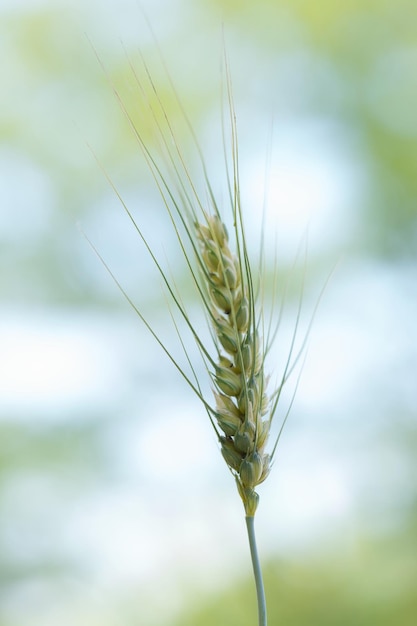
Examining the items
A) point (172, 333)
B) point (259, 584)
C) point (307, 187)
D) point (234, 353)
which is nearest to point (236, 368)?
point (234, 353)

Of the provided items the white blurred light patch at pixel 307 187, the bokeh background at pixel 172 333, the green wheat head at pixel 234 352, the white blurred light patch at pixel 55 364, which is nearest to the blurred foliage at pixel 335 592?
the bokeh background at pixel 172 333

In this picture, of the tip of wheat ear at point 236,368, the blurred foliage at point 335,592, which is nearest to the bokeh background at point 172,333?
the blurred foliage at point 335,592

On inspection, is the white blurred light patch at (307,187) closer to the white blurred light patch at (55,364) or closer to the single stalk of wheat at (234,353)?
the white blurred light patch at (55,364)

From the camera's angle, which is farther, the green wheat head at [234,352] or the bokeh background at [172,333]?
the bokeh background at [172,333]

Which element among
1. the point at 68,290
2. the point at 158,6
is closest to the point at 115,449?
the point at 68,290

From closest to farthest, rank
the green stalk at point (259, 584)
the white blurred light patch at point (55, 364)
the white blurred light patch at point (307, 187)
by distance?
the green stalk at point (259, 584) → the white blurred light patch at point (307, 187) → the white blurred light patch at point (55, 364)

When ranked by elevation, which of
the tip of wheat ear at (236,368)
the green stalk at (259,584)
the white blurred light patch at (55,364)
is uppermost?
the white blurred light patch at (55,364)

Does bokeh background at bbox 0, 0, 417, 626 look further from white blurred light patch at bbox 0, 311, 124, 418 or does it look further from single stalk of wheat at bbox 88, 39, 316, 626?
single stalk of wheat at bbox 88, 39, 316, 626

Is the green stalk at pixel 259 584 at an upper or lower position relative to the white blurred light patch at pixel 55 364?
lower

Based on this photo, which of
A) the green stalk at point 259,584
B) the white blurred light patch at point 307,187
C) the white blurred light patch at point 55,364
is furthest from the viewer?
the white blurred light patch at point 55,364
